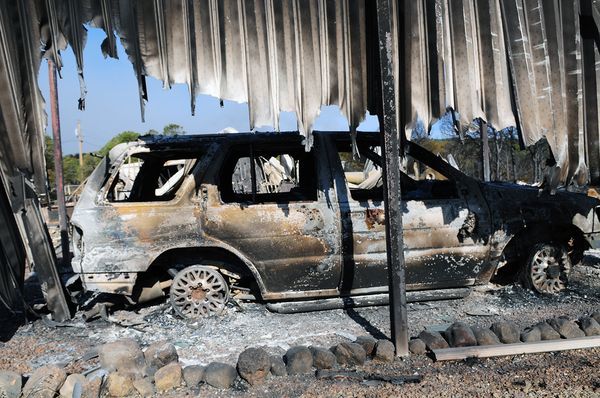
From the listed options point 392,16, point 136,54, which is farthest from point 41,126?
point 392,16

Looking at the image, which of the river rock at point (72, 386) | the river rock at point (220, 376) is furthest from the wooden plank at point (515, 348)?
the river rock at point (72, 386)

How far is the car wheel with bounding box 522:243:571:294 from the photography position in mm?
5043

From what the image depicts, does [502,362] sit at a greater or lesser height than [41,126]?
lesser

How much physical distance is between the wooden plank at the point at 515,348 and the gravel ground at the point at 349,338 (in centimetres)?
5

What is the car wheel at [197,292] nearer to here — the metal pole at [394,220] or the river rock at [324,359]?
the river rock at [324,359]

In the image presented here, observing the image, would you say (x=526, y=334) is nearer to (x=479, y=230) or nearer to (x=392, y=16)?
(x=479, y=230)

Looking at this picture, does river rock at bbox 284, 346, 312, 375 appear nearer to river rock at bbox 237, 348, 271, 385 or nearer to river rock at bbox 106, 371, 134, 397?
river rock at bbox 237, 348, 271, 385

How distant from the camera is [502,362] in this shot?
134 inches

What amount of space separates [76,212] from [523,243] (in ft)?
15.6

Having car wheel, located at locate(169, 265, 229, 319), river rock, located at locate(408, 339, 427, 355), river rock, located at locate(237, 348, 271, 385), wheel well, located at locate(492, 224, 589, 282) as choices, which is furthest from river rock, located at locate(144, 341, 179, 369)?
wheel well, located at locate(492, 224, 589, 282)

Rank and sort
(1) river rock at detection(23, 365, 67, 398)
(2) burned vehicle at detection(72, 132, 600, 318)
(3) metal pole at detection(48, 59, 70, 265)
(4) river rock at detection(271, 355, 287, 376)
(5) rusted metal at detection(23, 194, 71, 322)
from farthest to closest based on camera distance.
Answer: (3) metal pole at detection(48, 59, 70, 265) → (2) burned vehicle at detection(72, 132, 600, 318) → (5) rusted metal at detection(23, 194, 71, 322) → (4) river rock at detection(271, 355, 287, 376) → (1) river rock at detection(23, 365, 67, 398)

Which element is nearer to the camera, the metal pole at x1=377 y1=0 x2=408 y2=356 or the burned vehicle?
the metal pole at x1=377 y1=0 x2=408 y2=356

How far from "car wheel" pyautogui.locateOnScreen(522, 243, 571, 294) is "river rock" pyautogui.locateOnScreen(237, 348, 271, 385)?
3.37 m

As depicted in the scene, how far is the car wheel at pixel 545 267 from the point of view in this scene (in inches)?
199
